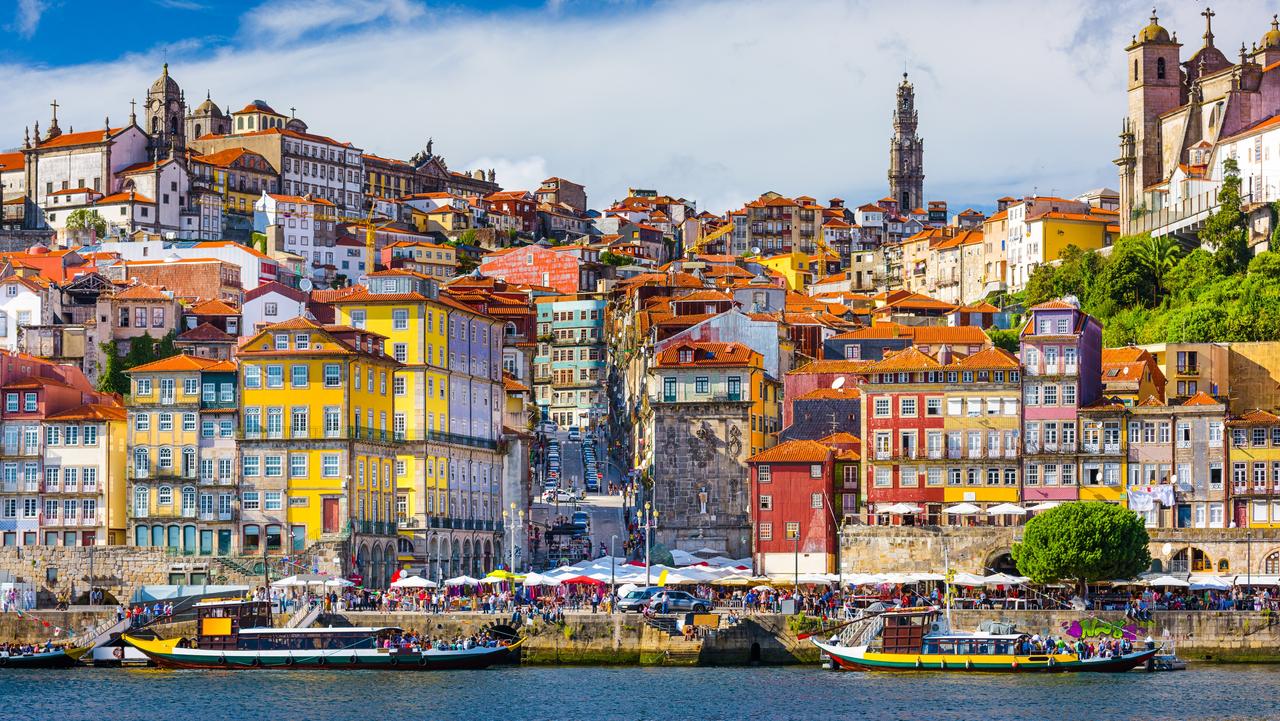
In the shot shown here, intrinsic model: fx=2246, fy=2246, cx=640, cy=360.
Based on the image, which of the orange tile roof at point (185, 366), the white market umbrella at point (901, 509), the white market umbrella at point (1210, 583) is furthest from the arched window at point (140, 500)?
the white market umbrella at point (1210, 583)

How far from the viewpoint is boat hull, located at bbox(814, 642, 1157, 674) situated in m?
69.2

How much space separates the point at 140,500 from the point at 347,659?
16203 millimetres

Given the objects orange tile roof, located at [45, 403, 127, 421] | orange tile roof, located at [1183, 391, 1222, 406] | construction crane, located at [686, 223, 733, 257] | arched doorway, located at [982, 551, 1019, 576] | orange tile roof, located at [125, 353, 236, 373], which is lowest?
arched doorway, located at [982, 551, 1019, 576]

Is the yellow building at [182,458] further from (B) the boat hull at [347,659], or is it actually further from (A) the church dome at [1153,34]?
(A) the church dome at [1153,34]

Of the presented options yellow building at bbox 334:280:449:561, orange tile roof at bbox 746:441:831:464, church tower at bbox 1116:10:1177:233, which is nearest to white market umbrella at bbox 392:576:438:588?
yellow building at bbox 334:280:449:561

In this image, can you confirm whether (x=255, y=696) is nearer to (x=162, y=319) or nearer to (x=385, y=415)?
(x=385, y=415)

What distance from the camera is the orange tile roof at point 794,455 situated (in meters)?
84.2

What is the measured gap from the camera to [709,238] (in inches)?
7461

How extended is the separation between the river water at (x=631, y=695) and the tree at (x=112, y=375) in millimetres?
35611

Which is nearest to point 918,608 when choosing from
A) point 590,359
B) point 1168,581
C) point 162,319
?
point 1168,581

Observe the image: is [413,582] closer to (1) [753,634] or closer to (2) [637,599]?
(2) [637,599]

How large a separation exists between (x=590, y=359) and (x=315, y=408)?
182 feet

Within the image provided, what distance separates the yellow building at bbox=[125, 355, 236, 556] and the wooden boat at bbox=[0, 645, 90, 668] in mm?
8627

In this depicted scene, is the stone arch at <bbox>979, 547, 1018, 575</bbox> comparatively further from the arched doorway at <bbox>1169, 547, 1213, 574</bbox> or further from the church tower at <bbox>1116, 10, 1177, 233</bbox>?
the church tower at <bbox>1116, 10, 1177, 233</bbox>
